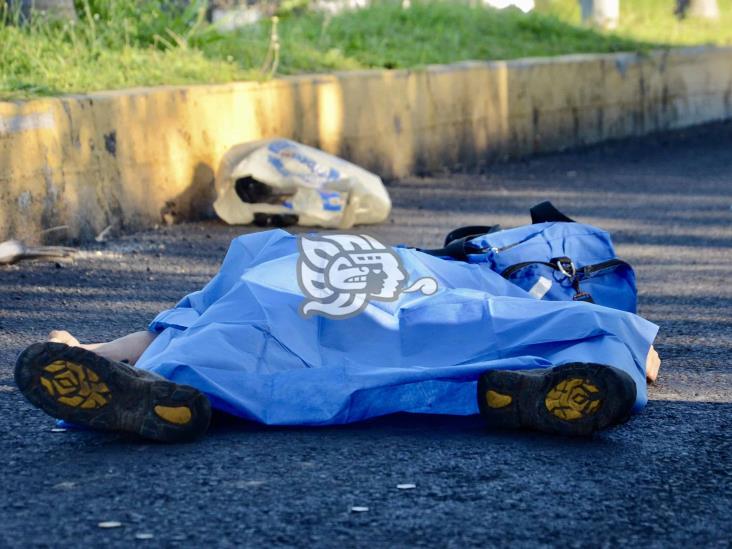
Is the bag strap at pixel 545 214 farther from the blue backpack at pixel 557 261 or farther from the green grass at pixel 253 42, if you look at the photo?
the green grass at pixel 253 42

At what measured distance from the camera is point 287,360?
3.30 m

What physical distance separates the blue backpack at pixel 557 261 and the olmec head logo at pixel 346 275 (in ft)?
1.06

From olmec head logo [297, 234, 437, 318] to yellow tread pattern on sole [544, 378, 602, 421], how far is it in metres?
0.62

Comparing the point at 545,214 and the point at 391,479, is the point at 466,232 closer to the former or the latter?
the point at 545,214

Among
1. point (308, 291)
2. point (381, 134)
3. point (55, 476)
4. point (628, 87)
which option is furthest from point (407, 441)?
point (628, 87)

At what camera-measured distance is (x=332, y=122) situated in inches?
325

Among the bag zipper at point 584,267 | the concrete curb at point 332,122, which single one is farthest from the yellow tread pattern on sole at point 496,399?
the concrete curb at point 332,122

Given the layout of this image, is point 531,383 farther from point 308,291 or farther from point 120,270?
point 120,270

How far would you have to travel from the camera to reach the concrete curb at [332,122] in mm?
6121

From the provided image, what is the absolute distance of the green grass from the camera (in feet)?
22.8

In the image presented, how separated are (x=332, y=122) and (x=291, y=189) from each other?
1538mm

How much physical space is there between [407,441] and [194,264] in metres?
2.87

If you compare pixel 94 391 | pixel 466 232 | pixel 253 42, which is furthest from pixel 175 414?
pixel 253 42

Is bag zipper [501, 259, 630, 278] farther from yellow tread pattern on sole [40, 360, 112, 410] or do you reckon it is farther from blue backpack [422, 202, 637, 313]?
yellow tread pattern on sole [40, 360, 112, 410]
